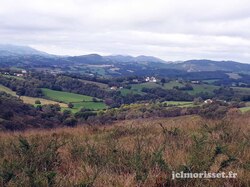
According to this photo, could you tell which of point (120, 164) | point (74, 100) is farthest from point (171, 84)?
point (120, 164)

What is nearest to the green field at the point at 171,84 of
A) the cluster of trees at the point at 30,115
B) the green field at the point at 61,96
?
the green field at the point at 61,96

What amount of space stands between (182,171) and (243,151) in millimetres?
1516

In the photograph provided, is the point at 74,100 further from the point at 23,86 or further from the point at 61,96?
the point at 23,86

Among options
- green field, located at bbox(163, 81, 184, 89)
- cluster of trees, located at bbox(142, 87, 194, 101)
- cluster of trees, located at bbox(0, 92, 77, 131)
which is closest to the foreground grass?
cluster of trees, located at bbox(0, 92, 77, 131)

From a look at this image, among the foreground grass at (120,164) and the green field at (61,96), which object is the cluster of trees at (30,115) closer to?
the green field at (61,96)

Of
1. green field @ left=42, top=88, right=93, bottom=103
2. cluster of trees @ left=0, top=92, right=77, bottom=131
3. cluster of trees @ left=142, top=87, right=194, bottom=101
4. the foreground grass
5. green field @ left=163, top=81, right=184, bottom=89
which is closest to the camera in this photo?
the foreground grass

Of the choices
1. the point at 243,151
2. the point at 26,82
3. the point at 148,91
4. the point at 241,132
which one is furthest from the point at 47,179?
the point at 148,91

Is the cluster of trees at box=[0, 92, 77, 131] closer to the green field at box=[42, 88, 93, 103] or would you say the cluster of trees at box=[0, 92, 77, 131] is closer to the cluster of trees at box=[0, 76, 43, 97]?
the green field at box=[42, 88, 93, 103]

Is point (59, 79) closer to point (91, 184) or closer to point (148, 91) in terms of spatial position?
point (148, 91)

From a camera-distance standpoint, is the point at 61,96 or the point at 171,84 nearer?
the point at 61,96

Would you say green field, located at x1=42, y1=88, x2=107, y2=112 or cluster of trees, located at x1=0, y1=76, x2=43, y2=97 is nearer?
green field, located at x1=42, y1=88, x2=107, y2=112

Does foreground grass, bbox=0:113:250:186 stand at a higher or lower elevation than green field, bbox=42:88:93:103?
higher

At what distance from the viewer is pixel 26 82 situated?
69.4 m

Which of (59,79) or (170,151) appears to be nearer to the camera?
(170,151)
